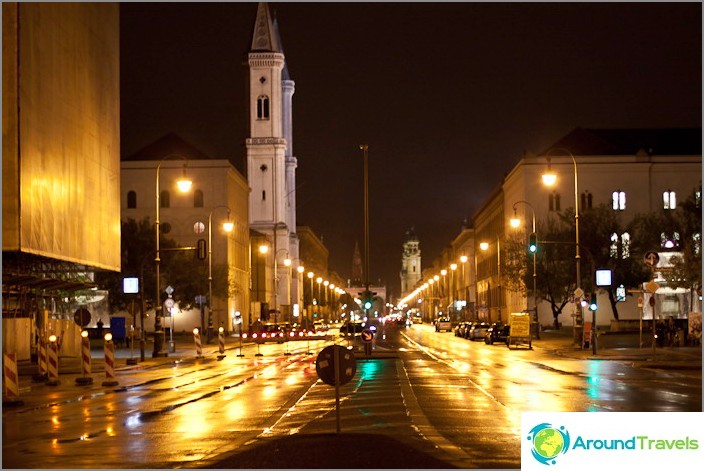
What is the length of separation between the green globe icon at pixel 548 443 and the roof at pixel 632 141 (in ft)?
328

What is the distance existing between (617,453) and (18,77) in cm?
2918

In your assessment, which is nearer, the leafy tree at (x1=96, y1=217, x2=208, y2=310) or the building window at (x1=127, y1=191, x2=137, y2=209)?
the leafy tree at (x1=96, y1=217, x2=208, y2=310)

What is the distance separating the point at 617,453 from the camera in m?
11.2

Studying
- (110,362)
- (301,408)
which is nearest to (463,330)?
(110,362)

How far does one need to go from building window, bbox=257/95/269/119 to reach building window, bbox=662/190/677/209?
6658cm

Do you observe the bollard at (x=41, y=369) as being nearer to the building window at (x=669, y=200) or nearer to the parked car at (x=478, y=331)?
the parked car at (x=478, y=331)

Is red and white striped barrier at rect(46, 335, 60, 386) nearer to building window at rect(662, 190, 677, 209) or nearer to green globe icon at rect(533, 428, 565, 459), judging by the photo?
green globe icon at rect(533, 428, 565, 459)

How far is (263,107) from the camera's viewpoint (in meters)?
156

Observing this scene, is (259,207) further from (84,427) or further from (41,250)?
(84,427)

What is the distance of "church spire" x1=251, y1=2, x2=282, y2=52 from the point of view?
15662 cm

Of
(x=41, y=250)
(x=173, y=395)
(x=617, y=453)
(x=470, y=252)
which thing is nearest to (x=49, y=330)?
(x=41, y=250)

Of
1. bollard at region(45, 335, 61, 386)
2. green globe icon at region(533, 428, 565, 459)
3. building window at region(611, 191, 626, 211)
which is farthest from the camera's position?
building window at region(611, 191, 626, 211)

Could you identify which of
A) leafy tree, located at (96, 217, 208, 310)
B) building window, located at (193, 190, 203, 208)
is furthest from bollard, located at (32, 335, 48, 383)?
building window, located at (193, 190, 203, 208)

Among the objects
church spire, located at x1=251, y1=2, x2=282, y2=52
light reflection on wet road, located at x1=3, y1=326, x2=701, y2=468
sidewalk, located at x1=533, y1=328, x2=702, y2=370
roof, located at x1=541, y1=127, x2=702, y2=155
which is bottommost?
sidewalk, located at x1=533, y1=328, x2=702, y2=370
